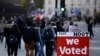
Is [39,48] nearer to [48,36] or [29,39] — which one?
[48,36]

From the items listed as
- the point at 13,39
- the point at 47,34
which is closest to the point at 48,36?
the point at 47,34

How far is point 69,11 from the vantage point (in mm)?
134750

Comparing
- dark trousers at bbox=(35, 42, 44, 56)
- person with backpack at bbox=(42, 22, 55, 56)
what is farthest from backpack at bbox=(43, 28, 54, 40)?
dark trousers at bbox=(35, 42, 44, 56)

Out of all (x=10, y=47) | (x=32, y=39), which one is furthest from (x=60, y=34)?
A: (x=10, y=47)

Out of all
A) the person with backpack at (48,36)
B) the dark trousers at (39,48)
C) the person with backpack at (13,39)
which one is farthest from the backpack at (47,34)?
the person with backpack at (13,39)

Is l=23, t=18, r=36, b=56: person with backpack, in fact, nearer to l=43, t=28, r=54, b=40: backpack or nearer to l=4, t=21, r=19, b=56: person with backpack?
l=43, t=28, r=54, b=40: backpack

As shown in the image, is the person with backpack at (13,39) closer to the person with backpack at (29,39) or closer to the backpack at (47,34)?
the person with backpack at (29,39)

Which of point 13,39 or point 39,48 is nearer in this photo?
point 13,39

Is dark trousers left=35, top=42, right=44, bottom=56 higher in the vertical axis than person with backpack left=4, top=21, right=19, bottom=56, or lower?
lower

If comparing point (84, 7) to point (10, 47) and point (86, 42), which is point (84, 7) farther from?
point (86, 42)

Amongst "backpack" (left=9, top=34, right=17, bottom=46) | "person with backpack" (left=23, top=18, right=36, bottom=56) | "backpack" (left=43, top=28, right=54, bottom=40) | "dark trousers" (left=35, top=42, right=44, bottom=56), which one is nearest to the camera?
"person with backpack" (left=23, top=18, right=36, bottom=56)

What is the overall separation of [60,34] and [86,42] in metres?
0.52

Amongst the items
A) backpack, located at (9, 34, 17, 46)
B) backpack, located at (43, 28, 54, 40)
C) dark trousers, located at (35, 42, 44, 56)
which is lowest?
dark trousers, located at (35, 42, 44, 56)

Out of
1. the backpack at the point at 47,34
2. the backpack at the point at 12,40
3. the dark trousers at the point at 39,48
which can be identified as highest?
the backpack at the point at 47,34
